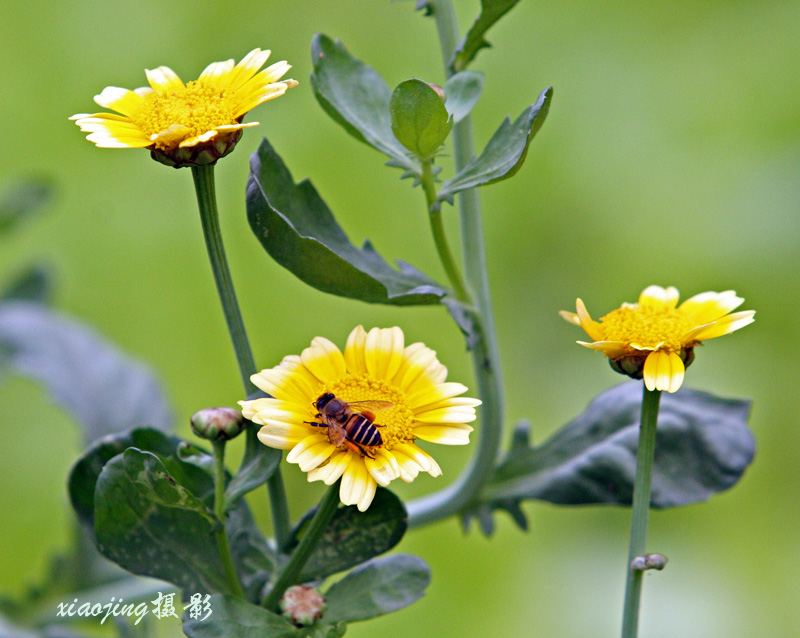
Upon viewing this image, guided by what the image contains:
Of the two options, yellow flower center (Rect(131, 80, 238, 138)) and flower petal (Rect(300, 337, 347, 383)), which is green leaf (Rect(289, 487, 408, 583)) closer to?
flower petal (Rect(300, 337, 347, 383))

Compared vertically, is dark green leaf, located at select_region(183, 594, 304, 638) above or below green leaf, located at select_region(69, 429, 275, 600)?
below

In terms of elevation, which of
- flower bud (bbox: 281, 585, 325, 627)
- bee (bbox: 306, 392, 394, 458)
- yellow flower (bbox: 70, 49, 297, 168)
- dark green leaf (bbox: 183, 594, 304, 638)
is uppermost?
yellow flower (bbox: 70, 49, 297, 168)

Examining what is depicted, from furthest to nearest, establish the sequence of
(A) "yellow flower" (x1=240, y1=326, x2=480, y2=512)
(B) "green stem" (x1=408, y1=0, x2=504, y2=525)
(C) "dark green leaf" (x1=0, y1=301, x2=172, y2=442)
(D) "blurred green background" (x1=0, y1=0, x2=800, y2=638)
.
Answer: (D) "blurred green background" (x1=0, y1=0, x2=800, y2=638) < (C) "dark green leaf" (x1=0, y1=301, x2=172, y2=442) < (B) "green stem" (x1=408, y1=0, x2=504, y2=525) < (A) "yellow flower" (x1=240, y1=326, x2=480, y2=512)

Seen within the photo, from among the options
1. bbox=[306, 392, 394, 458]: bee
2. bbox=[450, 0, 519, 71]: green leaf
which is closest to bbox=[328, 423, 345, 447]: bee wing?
bbox=[306, 392, 394, 458]: bee

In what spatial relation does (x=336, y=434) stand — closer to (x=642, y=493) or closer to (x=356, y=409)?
(x=356, y=409)

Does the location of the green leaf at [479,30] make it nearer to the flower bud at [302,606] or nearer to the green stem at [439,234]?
the green stem at [439,234]

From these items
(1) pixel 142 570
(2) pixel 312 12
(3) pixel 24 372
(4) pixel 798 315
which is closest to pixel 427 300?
(1) pixel 142 570

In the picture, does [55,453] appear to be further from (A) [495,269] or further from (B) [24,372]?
(A) [495,269]

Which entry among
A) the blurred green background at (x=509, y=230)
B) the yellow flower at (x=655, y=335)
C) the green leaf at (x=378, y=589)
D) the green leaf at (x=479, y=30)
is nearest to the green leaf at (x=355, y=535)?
the green leaf at (x=378, y=589)
